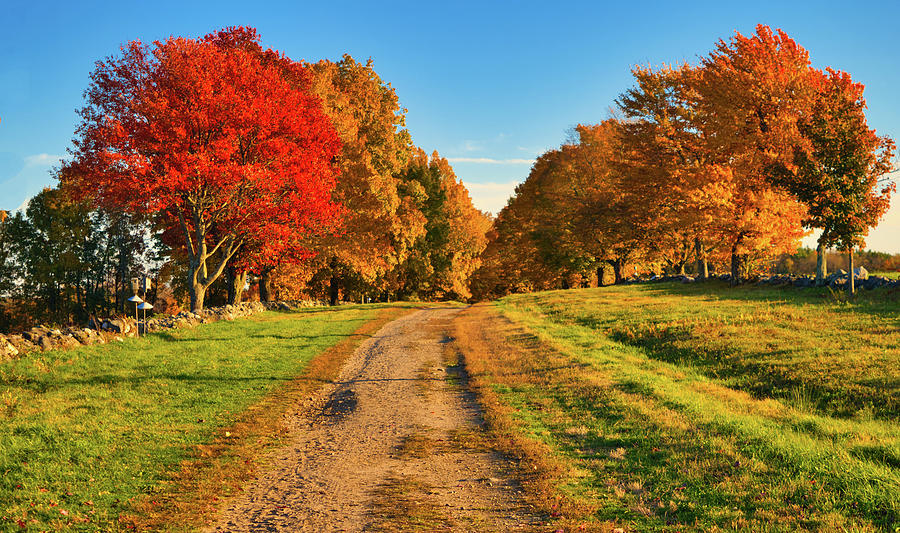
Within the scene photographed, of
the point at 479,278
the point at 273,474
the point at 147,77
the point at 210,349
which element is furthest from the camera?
the point at 479,278

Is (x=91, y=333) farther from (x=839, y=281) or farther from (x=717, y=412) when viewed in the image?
(x=839, y=281)

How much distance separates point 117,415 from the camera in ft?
32.3

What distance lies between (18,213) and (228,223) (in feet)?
98.7

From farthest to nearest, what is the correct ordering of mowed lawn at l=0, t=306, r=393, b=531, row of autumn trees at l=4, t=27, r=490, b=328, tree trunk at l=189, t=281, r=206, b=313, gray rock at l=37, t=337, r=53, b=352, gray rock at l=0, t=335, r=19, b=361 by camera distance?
tree trunk at l=189, t=281, r=206, b=313 → row of autumn trees at l=4, t=27, r=490, b=328 → gray rock at l=37, t=337, r=53, b=352 → gray rock at l=0, t=335, r=19, b=361 → mowed lawn at l=0, t=306, r=393, b=531

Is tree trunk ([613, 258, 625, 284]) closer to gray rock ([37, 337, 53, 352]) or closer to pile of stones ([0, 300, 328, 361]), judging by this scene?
pile of stones ([0, 300, 328, 361])

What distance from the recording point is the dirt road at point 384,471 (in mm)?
5766

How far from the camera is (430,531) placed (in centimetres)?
541

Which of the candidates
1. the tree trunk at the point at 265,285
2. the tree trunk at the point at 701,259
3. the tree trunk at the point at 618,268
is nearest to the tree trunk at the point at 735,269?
the tree trunk at the point at 701,259

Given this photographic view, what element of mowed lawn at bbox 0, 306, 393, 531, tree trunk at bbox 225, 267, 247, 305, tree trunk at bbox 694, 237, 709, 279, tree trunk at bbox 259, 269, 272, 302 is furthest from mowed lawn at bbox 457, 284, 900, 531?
tree trunk at bbox 259, 269, 272, 302

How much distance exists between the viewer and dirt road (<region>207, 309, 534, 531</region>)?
5766 millimetres

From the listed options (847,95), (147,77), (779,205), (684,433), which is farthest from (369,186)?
(684,433)

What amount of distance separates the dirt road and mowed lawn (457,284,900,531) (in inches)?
32.5

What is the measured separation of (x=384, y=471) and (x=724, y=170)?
2726 centimetres

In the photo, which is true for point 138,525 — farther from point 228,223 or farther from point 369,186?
point 369,186
